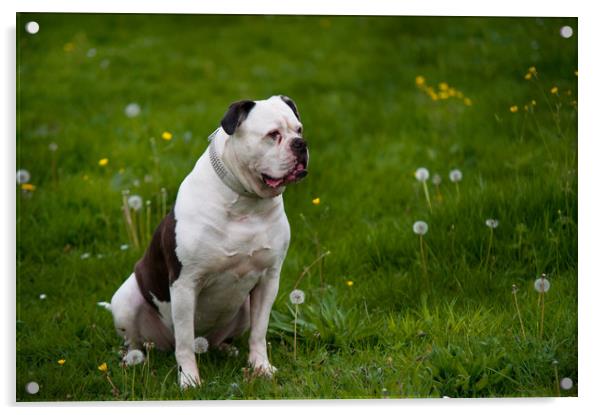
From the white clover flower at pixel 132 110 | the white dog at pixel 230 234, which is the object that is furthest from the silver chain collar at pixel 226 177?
the white clover flower at pixel 132 110

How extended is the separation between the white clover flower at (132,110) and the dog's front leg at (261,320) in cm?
229

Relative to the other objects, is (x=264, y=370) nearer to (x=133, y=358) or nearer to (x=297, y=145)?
(x=133, y=358)

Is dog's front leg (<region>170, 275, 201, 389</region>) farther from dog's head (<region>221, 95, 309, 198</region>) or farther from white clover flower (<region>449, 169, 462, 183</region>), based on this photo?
white clover flower (<region>449, 169, 462, 183</region>)

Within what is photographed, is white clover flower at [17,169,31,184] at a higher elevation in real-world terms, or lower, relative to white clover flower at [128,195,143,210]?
higher

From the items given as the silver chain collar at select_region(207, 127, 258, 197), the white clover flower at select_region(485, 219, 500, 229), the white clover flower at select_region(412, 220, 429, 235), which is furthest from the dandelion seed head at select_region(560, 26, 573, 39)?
the silver chain collar at select_region(207, 127, 258, 197)

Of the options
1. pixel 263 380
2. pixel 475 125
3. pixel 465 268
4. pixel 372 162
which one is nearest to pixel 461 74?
pixel 475 125

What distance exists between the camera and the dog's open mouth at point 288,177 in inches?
132

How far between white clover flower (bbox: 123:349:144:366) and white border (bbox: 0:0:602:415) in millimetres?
196

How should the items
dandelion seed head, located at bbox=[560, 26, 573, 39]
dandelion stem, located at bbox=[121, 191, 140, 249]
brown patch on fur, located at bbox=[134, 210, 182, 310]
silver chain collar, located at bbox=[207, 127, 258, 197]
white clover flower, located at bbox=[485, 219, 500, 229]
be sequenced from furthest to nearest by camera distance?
dandelion stem, located at bbox=[121, 191, 140, 249] → white clover flower, located at bbox=[485, 219, 500, 229] → dandelion seed head, located at bbox=[560, 26, 573, 39] → brown patch on fur, located at bbox=[134, 210, 182, 310] → silver chain collar, located at bbox=[207, 127, 258, 197]

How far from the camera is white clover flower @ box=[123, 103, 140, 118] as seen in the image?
568cm

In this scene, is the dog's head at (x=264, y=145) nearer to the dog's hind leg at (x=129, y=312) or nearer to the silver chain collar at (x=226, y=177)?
the silver chain collar at (x=226, y=177)

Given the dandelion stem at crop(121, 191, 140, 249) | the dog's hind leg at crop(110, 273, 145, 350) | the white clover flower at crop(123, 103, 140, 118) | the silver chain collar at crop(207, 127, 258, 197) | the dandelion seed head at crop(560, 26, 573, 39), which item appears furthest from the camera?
the white clover flower at crop(123, 103, 140, 118)

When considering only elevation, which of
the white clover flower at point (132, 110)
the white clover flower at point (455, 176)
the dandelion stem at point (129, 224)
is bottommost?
the dandelion stem at point (129, 224)

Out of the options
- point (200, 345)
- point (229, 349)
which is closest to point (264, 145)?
point (200, 345)
